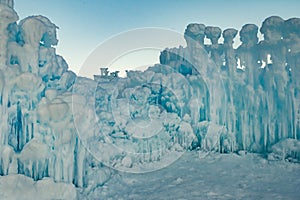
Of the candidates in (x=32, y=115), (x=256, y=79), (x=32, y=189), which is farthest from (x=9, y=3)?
(x=256, y=79)

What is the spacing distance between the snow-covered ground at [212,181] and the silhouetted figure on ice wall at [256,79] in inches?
68.3

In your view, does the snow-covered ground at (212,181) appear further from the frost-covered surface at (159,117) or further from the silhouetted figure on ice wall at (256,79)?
the silhouetted figure on ice wall at (256,79)

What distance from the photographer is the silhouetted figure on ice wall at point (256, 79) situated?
1420cm

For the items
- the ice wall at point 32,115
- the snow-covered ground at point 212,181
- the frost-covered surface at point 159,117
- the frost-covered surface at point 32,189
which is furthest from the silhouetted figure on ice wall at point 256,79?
the frost-covered surface at point 32,189

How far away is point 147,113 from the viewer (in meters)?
16.5

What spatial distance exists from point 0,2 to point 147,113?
8.51 meters

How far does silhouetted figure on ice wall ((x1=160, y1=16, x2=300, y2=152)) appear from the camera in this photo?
14.2m

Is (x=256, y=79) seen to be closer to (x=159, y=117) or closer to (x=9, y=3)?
(x=159, y=117)

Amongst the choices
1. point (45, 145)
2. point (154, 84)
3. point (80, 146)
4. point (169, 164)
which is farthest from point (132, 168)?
point (154, 84)

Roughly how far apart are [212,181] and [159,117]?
564 cm

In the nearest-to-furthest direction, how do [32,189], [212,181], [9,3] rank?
[32,189] → [212,181] → [9,3]

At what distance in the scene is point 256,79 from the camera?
1514 cm

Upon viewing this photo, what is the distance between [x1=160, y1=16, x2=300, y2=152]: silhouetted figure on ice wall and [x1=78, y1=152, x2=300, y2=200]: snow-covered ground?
1734 mm

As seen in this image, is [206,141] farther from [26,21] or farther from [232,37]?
[26,21]
